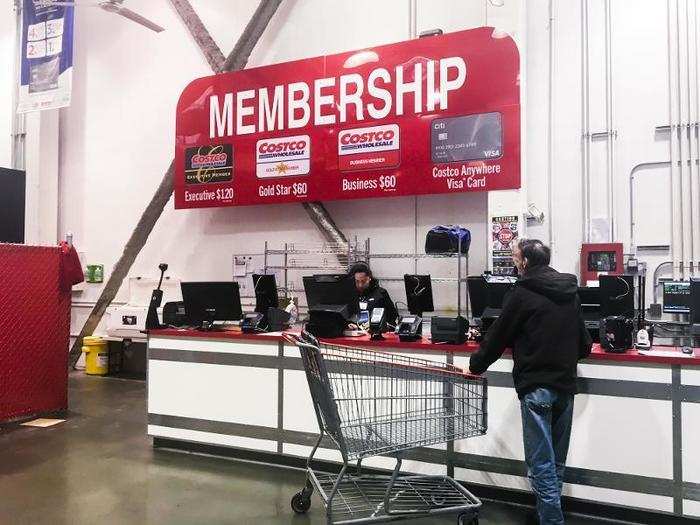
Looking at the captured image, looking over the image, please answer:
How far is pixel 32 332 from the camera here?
5.38 metres

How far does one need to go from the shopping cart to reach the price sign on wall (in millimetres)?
2765

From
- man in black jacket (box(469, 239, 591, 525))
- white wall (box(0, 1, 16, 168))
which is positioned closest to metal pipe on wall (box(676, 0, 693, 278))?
man in black jacket (box(469, 239, 591, 525))

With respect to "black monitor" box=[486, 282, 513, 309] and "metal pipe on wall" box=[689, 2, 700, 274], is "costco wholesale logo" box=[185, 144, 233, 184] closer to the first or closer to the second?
"black monitor" box=[486, 282, 513, 309]

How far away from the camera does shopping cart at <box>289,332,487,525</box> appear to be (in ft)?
9.07

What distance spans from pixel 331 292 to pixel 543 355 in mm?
1697

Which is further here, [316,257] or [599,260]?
[316,257]

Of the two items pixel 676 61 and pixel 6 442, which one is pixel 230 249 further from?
pixel 676 61

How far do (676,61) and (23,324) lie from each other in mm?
6545

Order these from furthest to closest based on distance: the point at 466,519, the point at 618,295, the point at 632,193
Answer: the point at 632,193, the point at 618,295, the point at 466,519

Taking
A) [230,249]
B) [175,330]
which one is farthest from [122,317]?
[175,330]

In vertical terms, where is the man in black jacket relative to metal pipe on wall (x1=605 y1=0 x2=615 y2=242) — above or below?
below

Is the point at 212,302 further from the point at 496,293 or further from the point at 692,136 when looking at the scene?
the point at 692,136

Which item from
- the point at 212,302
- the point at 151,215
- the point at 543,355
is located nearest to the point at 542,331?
the point at 543,355

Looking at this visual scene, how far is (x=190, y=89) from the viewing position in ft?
22.4
